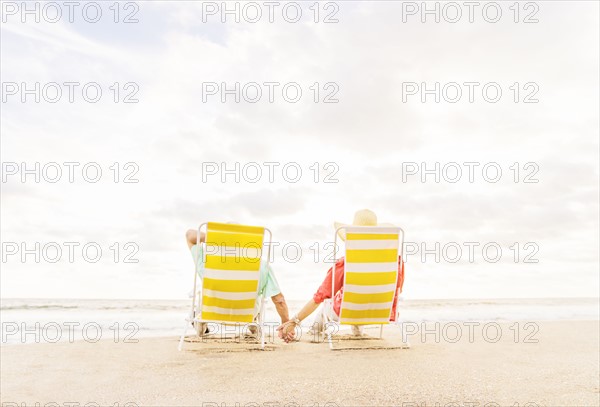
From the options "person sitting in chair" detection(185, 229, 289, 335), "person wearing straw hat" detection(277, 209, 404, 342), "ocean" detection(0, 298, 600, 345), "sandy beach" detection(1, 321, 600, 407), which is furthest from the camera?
"ocean" detection(0, 298, 600, 345)

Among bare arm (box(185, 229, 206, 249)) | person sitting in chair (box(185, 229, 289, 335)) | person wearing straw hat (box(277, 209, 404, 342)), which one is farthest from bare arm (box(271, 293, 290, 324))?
bare arm (box(185, 229, 206, 249))

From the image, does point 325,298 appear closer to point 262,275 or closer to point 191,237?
point 262,275

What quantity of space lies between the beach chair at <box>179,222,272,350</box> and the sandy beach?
40cm

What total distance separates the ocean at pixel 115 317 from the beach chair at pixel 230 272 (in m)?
2.59

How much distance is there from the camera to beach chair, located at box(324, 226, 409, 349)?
6.12 metres

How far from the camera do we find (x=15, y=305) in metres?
19.5

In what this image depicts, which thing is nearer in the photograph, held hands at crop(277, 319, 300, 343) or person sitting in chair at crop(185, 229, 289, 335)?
person sitting in chair at crop(185, 229, 289, 335)

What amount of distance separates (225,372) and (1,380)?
2.09 metres

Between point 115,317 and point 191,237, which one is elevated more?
point 191,237

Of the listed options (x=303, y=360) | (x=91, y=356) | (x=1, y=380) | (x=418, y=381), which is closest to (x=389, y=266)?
(x=303, y=360)

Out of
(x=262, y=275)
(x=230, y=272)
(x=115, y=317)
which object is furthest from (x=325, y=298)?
(x=115, y=317)

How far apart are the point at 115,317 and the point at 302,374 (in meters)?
11.5

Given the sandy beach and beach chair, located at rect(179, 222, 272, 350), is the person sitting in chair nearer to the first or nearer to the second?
beach chair, located at rect(179, 222, 272, 350)

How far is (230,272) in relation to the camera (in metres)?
6.05
